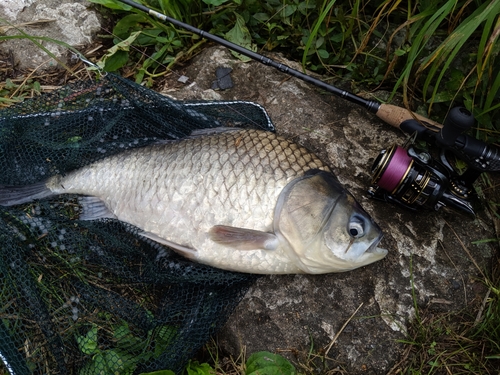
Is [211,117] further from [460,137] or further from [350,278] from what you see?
[460,137]

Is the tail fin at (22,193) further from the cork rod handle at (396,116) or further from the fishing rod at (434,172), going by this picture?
the cork rod handle at (396,116)

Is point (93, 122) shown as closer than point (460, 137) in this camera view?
No

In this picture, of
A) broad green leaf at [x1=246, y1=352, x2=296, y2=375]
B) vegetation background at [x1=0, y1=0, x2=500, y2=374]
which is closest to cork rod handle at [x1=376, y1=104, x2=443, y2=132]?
vegetation background at [x1=0, y1=0, x2=500, y2=374]

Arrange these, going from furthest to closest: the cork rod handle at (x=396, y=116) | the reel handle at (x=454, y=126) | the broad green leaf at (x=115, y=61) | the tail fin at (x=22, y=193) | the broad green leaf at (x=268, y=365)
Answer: the broad green leaf at (x=115, y=61) → the cork rod handle at (x=396, y=116) → the tail fin at (x=22, y=193) → the broad green leaf at (x=268, y=365) → the reel handle at (x=454, y=126)

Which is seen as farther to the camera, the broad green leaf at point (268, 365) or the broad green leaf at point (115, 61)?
the broad green leaf at point (115, 61)

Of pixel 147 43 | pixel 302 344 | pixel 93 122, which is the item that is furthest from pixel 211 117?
pixel 302 344

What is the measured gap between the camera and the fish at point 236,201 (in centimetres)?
211

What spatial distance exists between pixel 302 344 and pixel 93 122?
1670mm

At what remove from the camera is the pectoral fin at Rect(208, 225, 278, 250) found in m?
2.11

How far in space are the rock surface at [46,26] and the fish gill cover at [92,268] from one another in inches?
38.9

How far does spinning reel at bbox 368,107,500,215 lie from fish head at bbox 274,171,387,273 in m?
0.33

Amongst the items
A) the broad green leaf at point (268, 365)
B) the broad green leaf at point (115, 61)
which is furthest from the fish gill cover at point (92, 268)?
the broad green leaf at point (115, 61)

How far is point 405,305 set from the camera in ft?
7.67

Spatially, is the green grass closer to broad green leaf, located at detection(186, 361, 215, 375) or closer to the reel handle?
the reel handle
